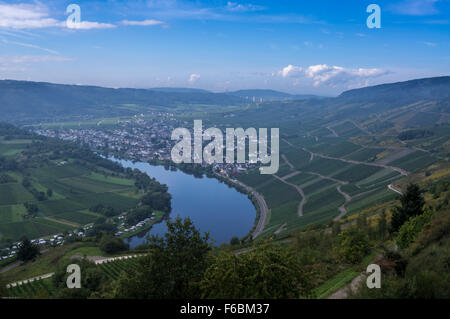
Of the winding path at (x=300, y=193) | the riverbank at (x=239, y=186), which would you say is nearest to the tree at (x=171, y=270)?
the riverbank at (x=239, y=186)

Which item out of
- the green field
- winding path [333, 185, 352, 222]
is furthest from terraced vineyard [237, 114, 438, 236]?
the green field

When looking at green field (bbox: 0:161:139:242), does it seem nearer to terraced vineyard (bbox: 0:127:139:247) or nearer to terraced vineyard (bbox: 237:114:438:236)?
terraced vineyard (bbox: 0:127:139:247)

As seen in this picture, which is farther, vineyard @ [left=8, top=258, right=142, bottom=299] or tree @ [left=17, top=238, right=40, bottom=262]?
tree @ [left=17, top=238, right=40, bottom=262]

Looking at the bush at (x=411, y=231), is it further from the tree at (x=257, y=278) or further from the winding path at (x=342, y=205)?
the winding path at (x=342, y=205)

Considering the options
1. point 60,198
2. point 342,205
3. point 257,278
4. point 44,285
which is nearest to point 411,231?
point 257,278
